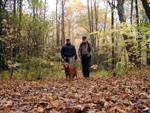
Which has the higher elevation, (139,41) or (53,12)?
(53,12)

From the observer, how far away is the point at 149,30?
48.6ft

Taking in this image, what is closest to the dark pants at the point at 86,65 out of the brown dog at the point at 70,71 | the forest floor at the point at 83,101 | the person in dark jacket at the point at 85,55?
the person in dark jacket at the point at 85,55

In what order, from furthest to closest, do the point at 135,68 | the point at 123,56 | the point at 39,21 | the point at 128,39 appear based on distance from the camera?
the point at 39,21, the point at 123,56, the point at 135,68, the point at 128,39

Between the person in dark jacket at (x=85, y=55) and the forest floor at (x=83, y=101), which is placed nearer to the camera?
the forest floor at (x=83, y=101)

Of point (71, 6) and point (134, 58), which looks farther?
point (71, 6)

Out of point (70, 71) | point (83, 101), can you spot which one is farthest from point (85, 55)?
point (83, 101)

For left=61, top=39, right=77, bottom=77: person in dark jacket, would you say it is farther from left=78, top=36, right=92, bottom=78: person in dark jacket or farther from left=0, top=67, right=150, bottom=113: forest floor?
left=0, top=67, right=150, bottom=113: forest floor

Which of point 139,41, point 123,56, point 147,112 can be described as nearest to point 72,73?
point 139,41

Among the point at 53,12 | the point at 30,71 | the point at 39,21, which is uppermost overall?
the point at 53,12

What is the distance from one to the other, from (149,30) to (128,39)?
12.0 ft

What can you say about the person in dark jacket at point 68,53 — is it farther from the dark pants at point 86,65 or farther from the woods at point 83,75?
the dark pants at point 86,65

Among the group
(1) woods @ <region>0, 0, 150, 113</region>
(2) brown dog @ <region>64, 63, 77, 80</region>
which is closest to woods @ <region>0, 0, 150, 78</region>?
(1) woods @ <region>0, 0, 150, 113</region>

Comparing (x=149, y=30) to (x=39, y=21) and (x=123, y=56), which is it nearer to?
(x=123, y=56)

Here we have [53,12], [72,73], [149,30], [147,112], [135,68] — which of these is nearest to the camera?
[147,112]
